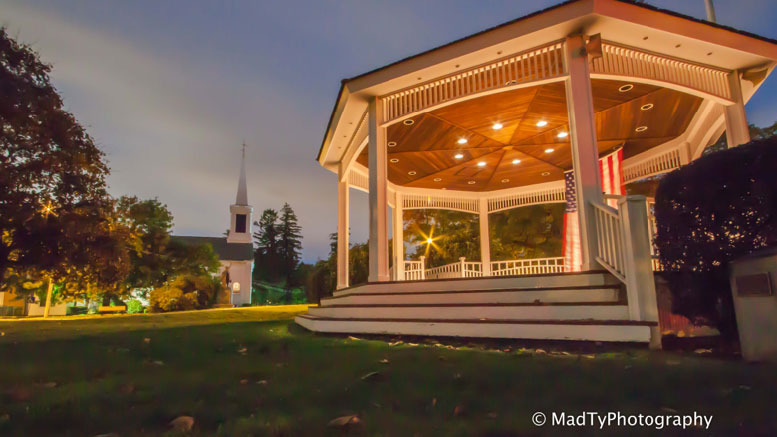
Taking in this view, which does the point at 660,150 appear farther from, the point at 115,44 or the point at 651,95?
the point at 115,44

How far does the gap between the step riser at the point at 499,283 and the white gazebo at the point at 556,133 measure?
0.02m

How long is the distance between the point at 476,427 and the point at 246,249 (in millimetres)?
49272

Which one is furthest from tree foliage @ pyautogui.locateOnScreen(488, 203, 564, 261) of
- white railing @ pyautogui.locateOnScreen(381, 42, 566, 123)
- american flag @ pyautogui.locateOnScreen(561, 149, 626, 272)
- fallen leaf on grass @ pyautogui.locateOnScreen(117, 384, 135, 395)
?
fallen leaf on grass @ pyautogui.locateOnScreen(117, 384, 135, 395)

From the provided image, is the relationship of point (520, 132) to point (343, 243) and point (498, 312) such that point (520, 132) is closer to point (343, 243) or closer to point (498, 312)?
point (343, 243)

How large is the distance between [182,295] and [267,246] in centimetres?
4189

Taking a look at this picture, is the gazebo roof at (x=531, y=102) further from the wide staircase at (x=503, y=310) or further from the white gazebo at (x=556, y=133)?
the wide staircase at (x=503, y=310)

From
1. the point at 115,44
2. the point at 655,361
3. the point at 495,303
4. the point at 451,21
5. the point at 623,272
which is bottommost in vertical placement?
the point at 655,361

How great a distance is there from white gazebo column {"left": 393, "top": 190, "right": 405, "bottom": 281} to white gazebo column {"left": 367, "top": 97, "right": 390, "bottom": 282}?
403 cm

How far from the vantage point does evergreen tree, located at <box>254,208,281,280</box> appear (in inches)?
2318

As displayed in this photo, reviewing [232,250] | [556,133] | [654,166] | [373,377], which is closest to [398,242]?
[556,133]

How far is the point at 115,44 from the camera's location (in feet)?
56.3

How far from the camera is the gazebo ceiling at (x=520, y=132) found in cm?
722

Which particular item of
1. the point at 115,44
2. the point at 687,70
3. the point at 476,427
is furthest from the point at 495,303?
the point at 115,44

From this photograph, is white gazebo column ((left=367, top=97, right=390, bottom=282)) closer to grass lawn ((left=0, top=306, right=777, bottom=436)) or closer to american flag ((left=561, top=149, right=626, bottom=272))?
grass lawn ((left=0, top=306, right=777, bottom=436))
